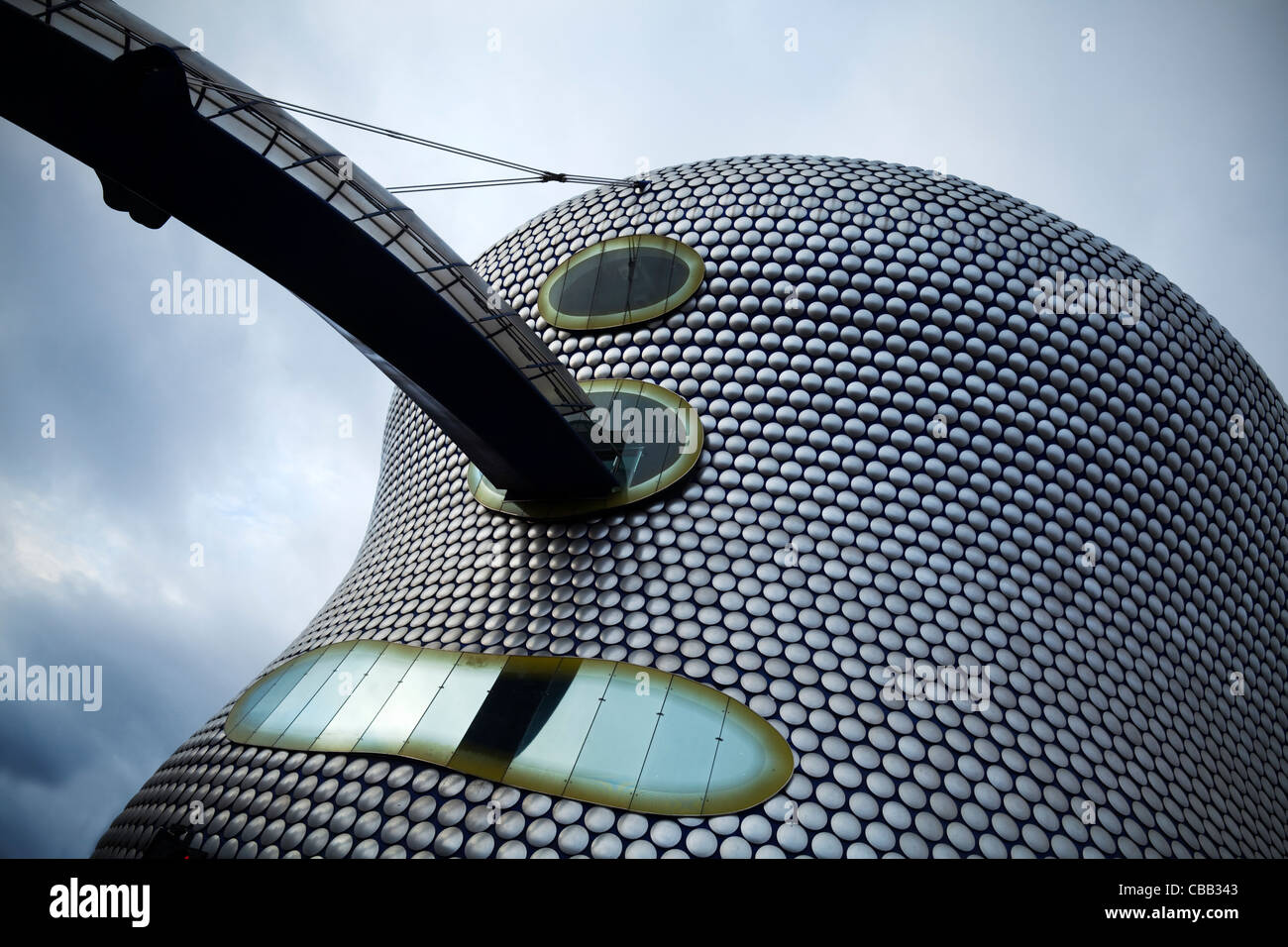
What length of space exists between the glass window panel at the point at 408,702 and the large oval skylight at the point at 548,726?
0.01 metres

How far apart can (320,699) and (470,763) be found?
7.72ft

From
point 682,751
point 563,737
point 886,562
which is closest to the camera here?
point 682,751

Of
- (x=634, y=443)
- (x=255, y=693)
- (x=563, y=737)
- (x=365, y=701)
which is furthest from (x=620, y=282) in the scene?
(x=255, y=693)

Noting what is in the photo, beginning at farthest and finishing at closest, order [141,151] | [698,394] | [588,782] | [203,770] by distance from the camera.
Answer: [698,394], [203,770], [588,782], [141,151]

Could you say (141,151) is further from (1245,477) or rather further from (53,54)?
(1245,477)

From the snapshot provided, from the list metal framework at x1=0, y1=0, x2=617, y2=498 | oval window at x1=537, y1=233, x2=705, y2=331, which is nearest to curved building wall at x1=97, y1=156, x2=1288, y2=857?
oval window at x1=537, y1=233, x2=705, y2=331

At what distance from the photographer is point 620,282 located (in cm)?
1284

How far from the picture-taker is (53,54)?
6.74 metres

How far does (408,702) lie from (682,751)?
2.94 metres

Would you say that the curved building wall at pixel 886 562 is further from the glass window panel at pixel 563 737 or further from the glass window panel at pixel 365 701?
the glass window panel at pixel 365 701

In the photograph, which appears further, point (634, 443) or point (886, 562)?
point (634, 443)

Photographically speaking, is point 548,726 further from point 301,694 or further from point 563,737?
point 301,694

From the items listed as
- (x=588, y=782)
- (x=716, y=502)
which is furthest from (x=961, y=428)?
(x=588, y=782)

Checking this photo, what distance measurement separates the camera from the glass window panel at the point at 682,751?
7816 mm
